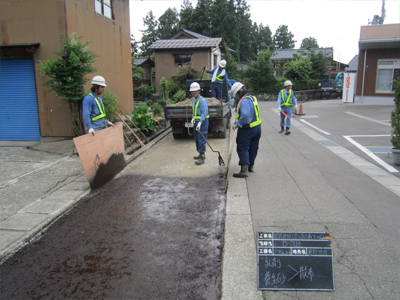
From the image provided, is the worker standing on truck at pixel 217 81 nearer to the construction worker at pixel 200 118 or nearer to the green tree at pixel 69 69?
the construction worker at pixel 200 118

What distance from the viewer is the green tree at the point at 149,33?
4903cm

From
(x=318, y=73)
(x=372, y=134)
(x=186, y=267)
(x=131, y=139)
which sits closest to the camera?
(x=186, y=267)

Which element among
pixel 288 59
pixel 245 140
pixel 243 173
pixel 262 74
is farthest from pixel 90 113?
pixel 288 59

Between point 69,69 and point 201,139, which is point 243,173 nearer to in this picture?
→ point 201,139

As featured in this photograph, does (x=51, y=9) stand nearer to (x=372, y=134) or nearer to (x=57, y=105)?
(x=57, y=105)

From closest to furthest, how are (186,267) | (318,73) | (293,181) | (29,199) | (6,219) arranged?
(186,267) → (6,219) → (29,199) → (293,181) → (318,73)

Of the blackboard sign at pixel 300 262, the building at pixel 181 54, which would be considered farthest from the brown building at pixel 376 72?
the blackboard sign at pixel 300 262

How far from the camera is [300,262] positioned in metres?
2.96

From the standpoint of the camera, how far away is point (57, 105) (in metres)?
9.43

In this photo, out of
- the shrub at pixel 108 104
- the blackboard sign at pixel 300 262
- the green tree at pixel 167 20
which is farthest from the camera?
the green tree at pixel 167 20

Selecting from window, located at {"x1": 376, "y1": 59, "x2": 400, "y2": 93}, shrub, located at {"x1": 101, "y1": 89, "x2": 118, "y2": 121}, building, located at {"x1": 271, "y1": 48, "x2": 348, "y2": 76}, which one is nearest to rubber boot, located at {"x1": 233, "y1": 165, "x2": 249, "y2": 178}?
shrub, located at {"x1": 101, "y1": 89, "x2": 118, "y2": 121}

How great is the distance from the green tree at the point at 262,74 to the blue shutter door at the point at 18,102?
26.7 metres

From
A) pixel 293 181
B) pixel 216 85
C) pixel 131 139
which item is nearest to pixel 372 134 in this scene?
pixel 216 85

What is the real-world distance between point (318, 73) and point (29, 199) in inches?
1371
